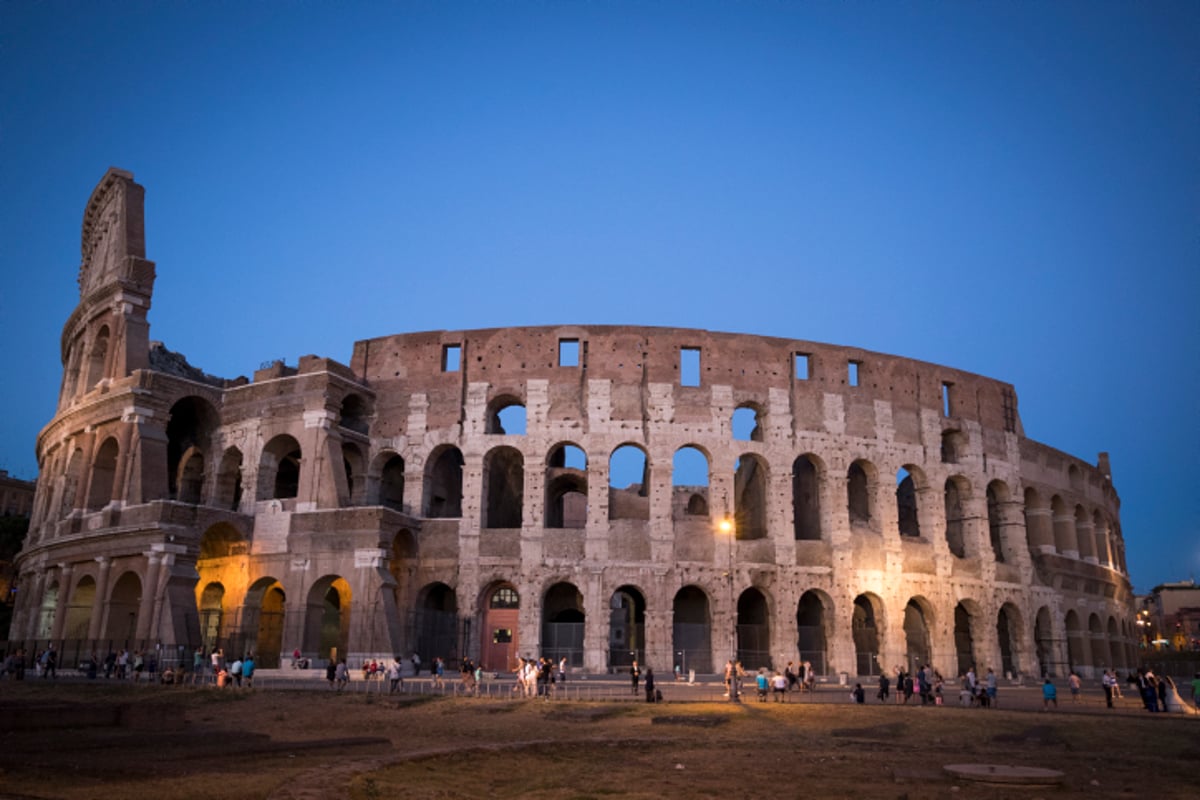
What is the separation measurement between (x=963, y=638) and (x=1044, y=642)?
12.5 feet

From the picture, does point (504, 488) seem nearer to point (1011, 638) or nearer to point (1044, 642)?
point (1011, 638)

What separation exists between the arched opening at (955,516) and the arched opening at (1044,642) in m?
4.77

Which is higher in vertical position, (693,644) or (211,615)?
(211,615)

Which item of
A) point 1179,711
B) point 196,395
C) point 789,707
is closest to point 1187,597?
point 1179,711

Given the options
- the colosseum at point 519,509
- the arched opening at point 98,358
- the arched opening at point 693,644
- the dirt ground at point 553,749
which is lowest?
the dirt ground at point 553,749

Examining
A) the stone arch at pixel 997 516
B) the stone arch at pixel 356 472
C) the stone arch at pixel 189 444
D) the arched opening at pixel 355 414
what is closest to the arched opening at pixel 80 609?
the stone arch at pixel 189 444

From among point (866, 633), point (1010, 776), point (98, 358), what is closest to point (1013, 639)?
point (866, 633)

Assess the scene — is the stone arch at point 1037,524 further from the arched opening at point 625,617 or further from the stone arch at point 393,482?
the stone arch at point 393,482

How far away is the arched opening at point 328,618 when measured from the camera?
104ft

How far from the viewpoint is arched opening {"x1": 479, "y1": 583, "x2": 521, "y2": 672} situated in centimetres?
3334

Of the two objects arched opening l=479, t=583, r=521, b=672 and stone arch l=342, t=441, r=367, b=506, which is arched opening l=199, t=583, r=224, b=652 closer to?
stone arch l=342, t=441, r=367, b=506

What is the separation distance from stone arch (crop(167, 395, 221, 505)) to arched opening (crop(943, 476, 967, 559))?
101ft

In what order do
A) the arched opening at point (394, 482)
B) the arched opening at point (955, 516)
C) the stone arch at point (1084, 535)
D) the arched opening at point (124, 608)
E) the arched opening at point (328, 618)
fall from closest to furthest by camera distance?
the arched opening at point (328, 618) < the arched opening at point (124, 608) < the arched opening at point (394, 482) < the arched opening at point (955, 516) < the stone arch at point (1084, 535)

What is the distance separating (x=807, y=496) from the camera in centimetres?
3753
